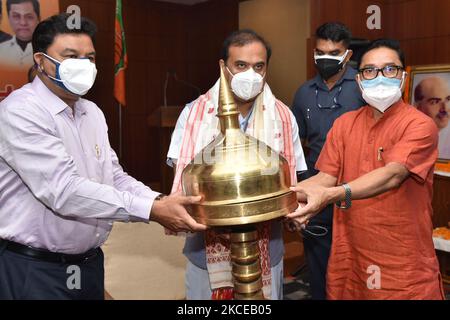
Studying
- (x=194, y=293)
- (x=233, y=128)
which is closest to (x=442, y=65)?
(x=194, y=293)

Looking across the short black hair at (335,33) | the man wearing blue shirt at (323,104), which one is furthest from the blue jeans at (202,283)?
the short black hair at (335,33)

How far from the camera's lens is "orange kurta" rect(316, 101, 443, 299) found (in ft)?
6.19

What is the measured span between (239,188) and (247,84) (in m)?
0.86

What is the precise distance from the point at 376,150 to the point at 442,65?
3.31 meters

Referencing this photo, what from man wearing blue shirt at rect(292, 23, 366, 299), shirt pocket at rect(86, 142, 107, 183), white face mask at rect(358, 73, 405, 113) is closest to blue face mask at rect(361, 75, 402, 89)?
white face mask at rect(358, 73, 405, 113)

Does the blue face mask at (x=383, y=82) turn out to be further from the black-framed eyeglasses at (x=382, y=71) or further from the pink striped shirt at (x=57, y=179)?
the pink striped shirt at (x=57, y=179)

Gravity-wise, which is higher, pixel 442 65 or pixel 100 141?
pixel 442 65

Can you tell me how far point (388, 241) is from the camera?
1.92 m

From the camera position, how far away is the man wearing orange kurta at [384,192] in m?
1.88

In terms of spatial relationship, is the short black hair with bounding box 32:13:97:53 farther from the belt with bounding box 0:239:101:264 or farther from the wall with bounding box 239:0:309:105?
the wall with bounding box 239:0:309:105

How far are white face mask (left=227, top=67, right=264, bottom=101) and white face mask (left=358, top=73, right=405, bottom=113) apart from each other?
47 cm

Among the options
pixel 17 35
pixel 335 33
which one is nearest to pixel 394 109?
pixel 335 33

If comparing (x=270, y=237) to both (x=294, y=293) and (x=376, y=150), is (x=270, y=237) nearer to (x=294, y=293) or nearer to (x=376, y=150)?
(x=376, y=150)

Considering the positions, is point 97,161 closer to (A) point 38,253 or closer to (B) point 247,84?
(A) point 38,253
